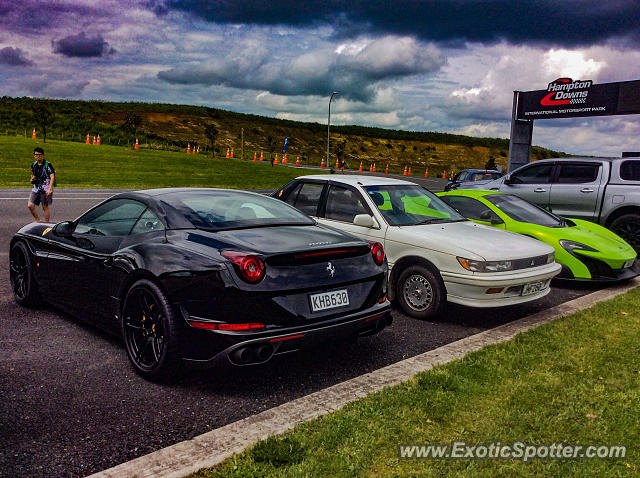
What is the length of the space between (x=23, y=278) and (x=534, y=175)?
9.29 metres

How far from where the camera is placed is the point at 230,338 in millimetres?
3801

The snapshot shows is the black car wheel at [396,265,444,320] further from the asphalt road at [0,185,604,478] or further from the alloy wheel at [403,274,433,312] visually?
the asphalt road at [0,185,604,478]

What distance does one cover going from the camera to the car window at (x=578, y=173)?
430 inches

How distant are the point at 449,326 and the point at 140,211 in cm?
326

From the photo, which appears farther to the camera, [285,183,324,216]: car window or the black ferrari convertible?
[285,183,324,216]: car window

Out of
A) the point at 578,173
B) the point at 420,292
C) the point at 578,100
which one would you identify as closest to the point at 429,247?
the point at 420,292

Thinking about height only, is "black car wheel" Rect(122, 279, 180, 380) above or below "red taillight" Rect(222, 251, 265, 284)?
below

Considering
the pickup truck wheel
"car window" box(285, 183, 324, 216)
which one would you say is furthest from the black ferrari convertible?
the pickup truck wheel

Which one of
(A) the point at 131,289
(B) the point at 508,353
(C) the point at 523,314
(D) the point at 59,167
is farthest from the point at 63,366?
(D) the point at 59,167

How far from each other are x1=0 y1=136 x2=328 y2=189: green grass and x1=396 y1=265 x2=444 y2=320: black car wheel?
63.5 feet

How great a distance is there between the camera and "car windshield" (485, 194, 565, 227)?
324 inches

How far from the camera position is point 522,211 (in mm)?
8445

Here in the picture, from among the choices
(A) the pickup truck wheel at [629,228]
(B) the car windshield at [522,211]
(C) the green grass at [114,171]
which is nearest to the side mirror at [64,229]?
(B) the car windshield at [522,211]

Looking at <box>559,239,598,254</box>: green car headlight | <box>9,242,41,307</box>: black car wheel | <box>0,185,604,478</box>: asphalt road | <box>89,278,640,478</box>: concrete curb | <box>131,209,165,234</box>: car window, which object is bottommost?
<box>0,185,604,478</box>: asphalt road
